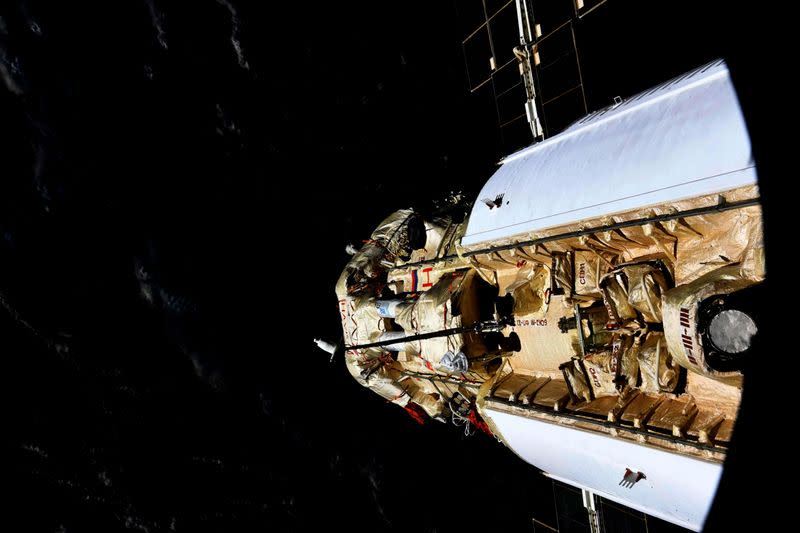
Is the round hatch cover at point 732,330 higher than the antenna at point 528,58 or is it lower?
lower

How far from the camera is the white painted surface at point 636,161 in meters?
3.20

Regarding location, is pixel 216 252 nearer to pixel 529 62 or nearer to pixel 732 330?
pixel 529 62

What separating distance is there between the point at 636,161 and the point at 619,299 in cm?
127

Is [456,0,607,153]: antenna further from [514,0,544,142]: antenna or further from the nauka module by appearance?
the nauka module

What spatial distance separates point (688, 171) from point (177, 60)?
7978 mm

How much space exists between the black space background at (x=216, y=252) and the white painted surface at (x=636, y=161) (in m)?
3.57

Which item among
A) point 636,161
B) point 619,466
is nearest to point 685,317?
point 636,161

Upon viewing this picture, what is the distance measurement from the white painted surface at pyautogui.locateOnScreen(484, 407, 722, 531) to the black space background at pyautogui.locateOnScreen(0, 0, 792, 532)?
4.07 meters

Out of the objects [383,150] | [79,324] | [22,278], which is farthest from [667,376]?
[22,278]

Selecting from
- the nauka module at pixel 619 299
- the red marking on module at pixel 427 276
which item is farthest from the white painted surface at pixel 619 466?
the red marking on module at pixel 427 276

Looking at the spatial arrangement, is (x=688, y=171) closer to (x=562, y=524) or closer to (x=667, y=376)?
(x=667, y=376)

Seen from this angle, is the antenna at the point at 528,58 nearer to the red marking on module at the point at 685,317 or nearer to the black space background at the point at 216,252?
the black space background at the point at 216,252

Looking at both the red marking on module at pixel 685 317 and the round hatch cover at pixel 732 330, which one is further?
the red marking on module at pixel 685 317

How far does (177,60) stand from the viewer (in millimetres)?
8359
